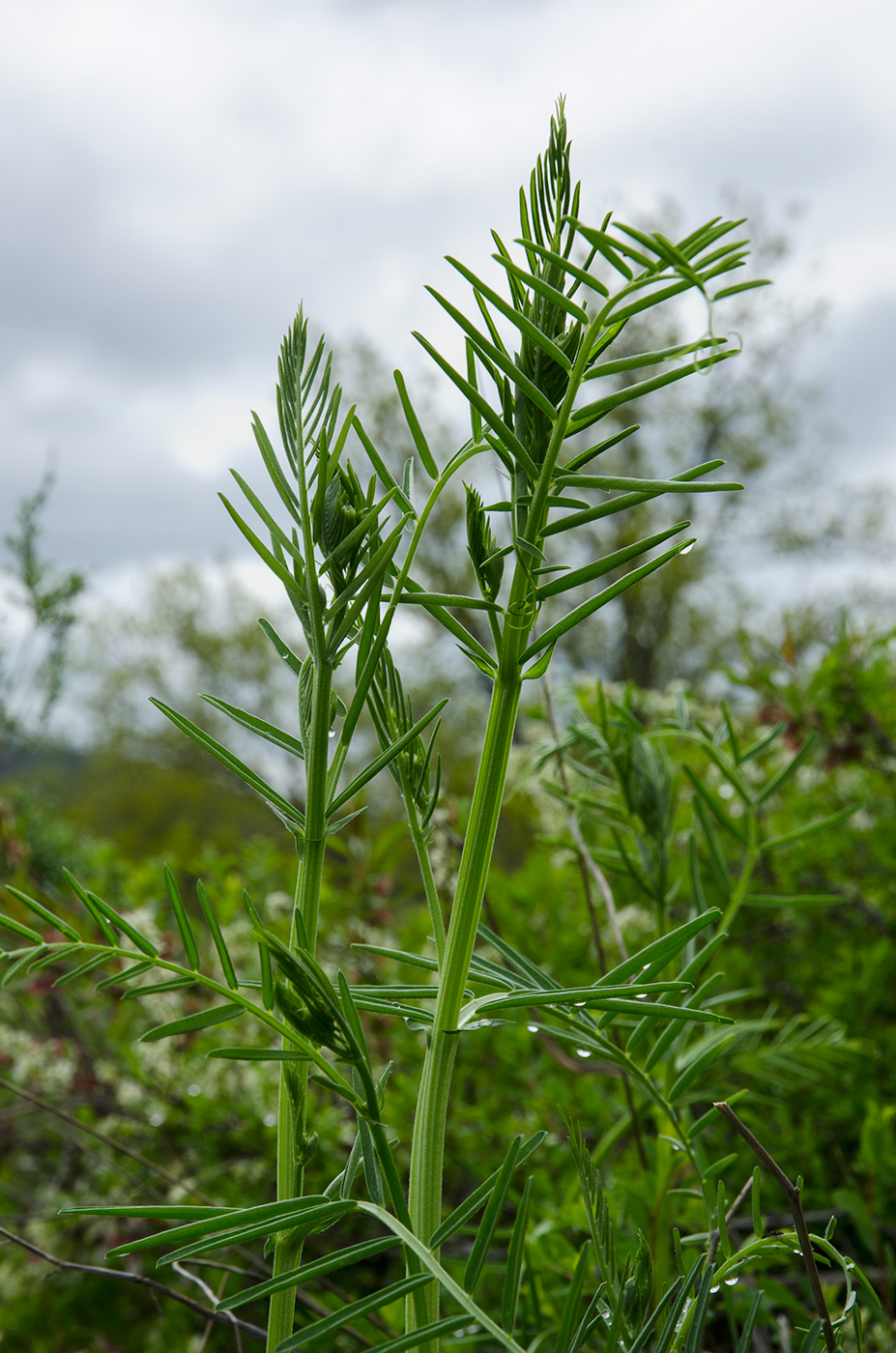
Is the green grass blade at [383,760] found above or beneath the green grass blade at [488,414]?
beneath

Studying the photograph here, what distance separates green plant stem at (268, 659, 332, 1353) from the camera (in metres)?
0.27

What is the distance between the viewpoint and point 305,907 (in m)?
0.28

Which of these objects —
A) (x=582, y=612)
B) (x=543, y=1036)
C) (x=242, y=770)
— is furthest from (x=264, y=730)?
(x=543, y=1036)

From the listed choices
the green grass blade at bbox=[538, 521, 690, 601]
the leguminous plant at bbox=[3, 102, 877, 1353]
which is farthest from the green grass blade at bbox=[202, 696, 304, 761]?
the green grass blade at bbox=[538, 521, 690, 601]

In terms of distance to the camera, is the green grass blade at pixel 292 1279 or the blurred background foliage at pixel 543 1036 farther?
the blurred background foliage at pixel 543 1036

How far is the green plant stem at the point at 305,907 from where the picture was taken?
27cm

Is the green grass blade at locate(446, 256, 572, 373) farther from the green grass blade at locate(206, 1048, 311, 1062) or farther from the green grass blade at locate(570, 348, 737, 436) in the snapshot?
the green grass blade at locate(206, 1048, 311, 1062)

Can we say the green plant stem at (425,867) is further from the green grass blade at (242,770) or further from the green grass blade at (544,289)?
the green grass blade at (544,289)

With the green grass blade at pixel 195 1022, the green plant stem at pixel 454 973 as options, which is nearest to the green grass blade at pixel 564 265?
the green plant stem at pixel 454 973

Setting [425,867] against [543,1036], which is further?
[543,1036]

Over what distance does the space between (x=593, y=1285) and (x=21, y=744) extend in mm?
1423

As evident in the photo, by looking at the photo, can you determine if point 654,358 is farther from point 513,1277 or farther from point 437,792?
point 513,1277

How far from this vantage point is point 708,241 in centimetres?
24

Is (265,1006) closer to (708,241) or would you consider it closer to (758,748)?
(708,241)
